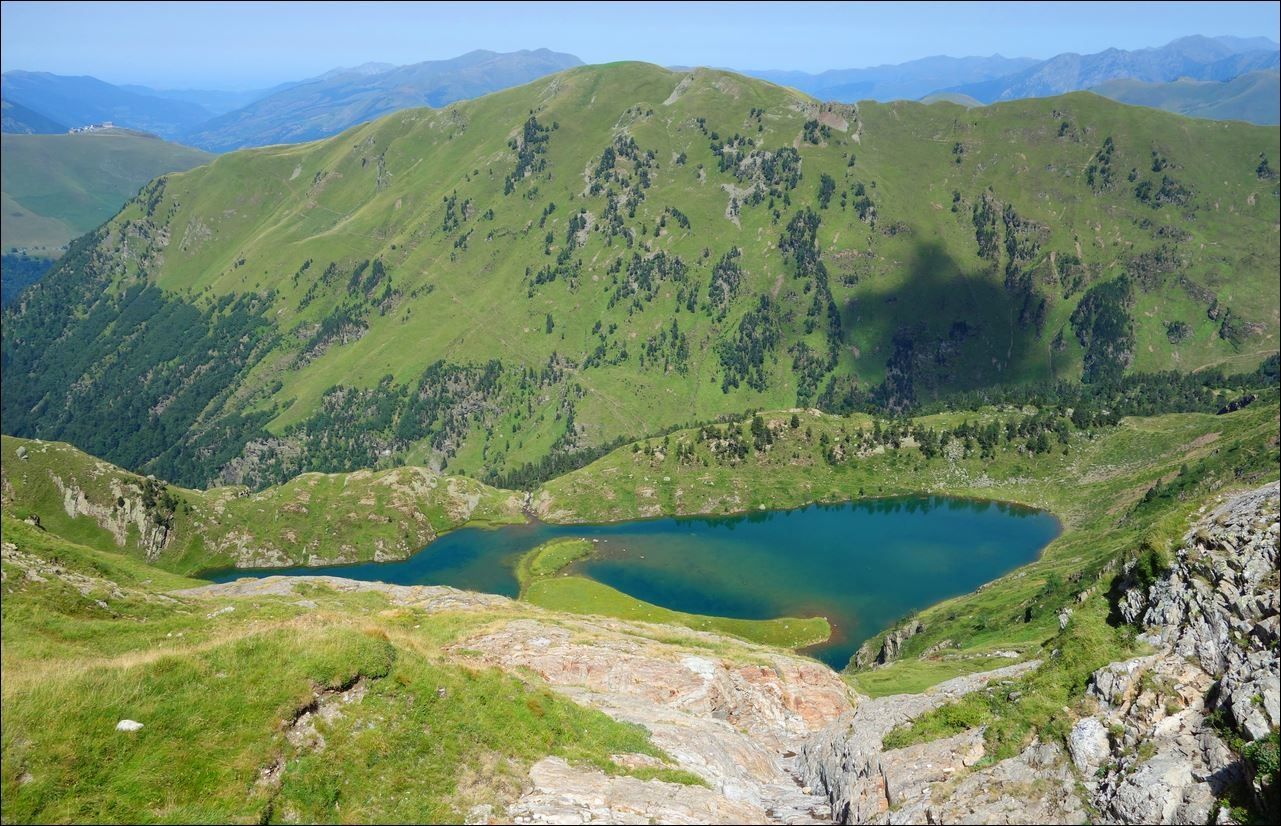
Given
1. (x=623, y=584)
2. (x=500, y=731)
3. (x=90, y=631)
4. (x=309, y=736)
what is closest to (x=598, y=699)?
(x=500, y=731)

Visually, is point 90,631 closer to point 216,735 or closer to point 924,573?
point 216,735

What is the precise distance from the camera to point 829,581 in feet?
472

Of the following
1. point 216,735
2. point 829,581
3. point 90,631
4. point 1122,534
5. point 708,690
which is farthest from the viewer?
point 829,581

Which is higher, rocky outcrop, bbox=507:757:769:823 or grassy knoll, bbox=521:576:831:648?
rocky outcrop, bbox=507:757:769:823

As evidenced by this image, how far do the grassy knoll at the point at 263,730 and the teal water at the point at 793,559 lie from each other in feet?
318

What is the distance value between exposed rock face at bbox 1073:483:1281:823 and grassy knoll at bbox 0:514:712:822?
16.7 meters

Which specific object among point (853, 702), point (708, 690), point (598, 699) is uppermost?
point (598, 699)

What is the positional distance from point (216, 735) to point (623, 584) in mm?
128757

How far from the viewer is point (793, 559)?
516 ft

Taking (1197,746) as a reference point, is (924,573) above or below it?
below

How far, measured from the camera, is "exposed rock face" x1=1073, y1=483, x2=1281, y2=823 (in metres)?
22.0

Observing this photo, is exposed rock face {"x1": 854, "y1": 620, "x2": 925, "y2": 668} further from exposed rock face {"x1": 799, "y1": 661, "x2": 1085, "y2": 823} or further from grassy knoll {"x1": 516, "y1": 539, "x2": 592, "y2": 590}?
exposed rock face {"x1": 799, "y1": 661, "x2": 1085, "y2": 823}

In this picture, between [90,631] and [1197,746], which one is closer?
[1197,746]

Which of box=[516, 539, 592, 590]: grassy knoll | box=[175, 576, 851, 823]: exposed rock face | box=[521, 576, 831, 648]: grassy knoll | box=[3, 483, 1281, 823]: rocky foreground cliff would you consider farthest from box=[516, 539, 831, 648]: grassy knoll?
box=[3, 483, 1281, 823]: rocky foreground cliff
